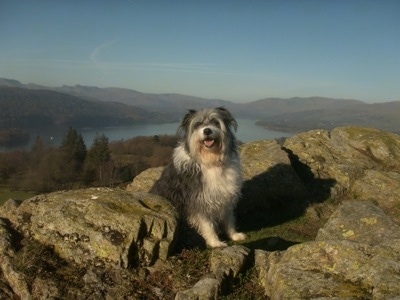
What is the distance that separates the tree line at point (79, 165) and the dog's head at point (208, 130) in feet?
166

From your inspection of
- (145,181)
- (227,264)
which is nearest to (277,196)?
(145,181)

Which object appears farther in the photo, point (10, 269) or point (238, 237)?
point (238, 237)

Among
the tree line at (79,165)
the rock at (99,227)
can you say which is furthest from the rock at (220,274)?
the tree line at (79,165)

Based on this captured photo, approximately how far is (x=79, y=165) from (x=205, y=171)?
65163 millimetres

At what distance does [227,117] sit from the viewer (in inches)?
299

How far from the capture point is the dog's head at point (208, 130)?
23.8ft

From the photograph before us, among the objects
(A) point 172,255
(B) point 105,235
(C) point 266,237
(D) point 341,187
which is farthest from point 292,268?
(D) point 341,187

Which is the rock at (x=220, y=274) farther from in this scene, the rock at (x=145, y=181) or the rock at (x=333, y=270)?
the rock at (x=145, y=181)

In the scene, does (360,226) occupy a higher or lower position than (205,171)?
lower

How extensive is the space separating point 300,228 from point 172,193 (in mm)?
3975

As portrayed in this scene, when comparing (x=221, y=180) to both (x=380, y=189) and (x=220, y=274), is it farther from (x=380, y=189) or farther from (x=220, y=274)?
(x=380, y=189)

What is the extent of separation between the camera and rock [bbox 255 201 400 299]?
167 inches

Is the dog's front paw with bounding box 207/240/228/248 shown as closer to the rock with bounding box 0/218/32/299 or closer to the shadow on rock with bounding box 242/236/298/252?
the shadow on rock with bounding box 242/236/298/252

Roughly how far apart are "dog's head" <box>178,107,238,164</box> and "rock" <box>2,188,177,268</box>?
5.27 ft
